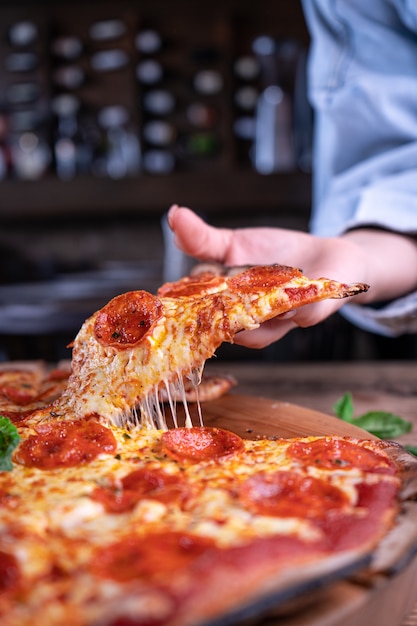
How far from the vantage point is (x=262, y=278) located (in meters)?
1.21

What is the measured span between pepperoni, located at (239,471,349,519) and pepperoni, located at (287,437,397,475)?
0.21 feet

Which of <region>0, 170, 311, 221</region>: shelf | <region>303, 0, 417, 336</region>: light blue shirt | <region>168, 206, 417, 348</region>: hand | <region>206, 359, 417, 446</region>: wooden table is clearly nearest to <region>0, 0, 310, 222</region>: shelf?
<region>0, 170, 311, 221</region>: shelf

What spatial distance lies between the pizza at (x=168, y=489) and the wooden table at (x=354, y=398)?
48 millimetres

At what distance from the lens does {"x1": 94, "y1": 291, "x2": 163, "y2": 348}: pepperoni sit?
1.22 m

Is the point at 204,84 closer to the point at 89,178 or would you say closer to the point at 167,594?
the point at 89,178

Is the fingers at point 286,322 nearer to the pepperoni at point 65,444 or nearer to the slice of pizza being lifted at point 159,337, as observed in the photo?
the slice of pizza being lifted at point 159,337

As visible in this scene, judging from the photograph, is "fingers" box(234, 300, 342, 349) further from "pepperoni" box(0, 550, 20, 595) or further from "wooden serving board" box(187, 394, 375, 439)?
"pepperoni" box(0, 550, 20, 595)

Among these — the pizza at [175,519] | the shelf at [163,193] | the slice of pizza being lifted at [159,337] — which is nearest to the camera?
the pizza at [175,519]

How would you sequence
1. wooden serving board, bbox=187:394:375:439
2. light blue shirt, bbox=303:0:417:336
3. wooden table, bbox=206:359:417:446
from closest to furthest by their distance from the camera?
wooden serving board, bbox=187:394:375:439 → wooden table, bbox=206:359:417:446 → light blue shirt, bbox=303:0:417:336

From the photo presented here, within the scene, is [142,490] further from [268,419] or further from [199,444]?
[268,419]

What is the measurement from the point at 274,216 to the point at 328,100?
3127mm

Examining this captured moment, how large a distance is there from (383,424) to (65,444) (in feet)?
2.54

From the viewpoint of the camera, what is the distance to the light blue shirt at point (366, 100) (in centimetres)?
206

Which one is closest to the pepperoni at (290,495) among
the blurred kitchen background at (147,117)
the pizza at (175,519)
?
the pizza at (175,519)
